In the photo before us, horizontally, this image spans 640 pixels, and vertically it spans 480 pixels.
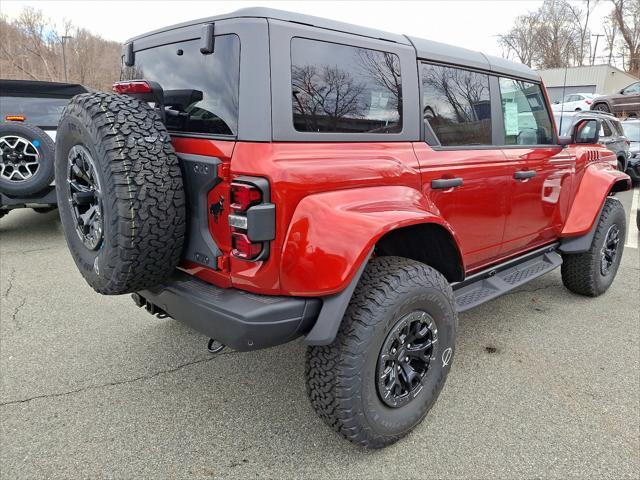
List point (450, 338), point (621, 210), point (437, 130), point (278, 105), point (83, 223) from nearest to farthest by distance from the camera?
point (278, 105) → point (83, 223) → point (450, 338) → point (437, 130) → point (621, 210)

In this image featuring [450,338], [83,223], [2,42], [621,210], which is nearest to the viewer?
[83,223]

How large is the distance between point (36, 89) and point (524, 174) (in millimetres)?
6045

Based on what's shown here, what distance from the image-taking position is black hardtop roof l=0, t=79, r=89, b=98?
19.6 ft

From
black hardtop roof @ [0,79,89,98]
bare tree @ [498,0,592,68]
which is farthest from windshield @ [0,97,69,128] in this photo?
bare tree @ [498,0,592,68]

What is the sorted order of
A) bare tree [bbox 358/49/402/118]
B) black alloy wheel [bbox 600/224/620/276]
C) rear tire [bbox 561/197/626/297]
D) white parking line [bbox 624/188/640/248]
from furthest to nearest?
white parking line [bbox 624/188/640/248]
black alloy wheel [bbox 600/224/620/276]
rear tire [bbox 561/197/626/297]
bare tree [bbox 358/49/402/118]

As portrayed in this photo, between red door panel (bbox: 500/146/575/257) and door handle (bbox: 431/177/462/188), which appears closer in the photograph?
door handle (bbox: 431/177/462/188)

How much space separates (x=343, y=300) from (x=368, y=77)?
43.4 inches

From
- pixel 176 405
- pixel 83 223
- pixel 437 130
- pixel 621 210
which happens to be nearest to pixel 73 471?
pixel 176 405

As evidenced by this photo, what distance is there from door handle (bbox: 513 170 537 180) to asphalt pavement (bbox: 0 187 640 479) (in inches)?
45.7

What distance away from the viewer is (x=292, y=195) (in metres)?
1.91

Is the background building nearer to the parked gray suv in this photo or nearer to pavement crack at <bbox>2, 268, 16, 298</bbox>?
the parked gray suv

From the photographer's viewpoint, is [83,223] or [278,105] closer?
[278,105]

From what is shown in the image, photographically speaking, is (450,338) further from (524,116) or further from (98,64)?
(98,64)

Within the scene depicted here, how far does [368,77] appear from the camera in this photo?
231 cm
